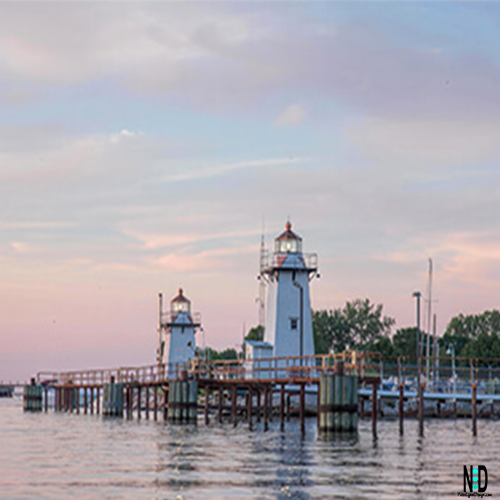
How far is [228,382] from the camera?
2478 inches

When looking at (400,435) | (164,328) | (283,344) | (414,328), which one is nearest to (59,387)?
(164,328)

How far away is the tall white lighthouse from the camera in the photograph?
75.6 meters

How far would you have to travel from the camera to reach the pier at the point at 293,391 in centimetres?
5206

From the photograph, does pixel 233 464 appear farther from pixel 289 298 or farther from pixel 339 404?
pixel 289 298

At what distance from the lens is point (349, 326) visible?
164 m

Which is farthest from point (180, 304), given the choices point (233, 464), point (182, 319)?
point (233, 464)

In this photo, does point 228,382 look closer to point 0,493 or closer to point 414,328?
point 0,493

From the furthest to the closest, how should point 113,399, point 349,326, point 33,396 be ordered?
point 349,326
point 33,396
point 113,399

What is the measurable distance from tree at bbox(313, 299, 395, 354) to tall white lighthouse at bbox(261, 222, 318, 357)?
84152mm

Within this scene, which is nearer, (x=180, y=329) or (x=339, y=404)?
(x=339, y=404)

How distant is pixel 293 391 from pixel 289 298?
7078 mm

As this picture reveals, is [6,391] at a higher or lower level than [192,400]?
lower

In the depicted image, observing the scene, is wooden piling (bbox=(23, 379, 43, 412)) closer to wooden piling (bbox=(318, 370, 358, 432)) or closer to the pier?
the pier

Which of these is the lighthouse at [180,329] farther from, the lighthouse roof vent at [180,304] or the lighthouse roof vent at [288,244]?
the lighthouse roof vent at [288,244]
